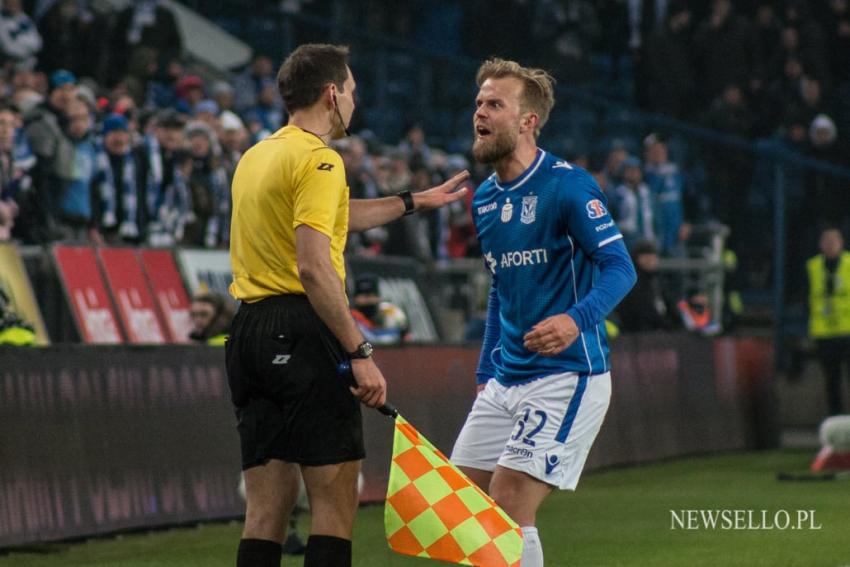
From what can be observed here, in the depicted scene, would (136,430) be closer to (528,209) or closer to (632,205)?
(528,209)

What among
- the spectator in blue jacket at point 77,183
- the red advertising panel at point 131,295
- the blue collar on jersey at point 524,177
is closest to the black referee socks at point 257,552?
the blue collar on jersey at point 524,177

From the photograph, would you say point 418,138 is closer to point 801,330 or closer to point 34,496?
point 801,330

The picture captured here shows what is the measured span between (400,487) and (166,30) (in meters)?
15.3

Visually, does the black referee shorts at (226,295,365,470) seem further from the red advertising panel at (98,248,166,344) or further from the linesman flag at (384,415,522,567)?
the red advertising panel at (98,248,166,344)

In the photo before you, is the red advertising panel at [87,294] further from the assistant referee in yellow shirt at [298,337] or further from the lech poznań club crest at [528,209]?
the assistant referee in yellow shirt at [298,337]

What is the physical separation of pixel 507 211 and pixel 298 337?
46.3 inches

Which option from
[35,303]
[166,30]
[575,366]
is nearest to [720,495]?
[35,303]

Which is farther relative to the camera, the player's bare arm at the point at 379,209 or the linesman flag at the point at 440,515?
the player's bare arm at the point at 379,209

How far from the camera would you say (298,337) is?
6.05m

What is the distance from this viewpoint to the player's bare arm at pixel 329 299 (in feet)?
19.3

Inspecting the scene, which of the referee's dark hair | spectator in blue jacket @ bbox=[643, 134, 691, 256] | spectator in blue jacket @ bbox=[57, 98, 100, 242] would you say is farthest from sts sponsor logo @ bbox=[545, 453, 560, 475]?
spectator in blue jacket @ bbox=[643, 134, 691, 256]

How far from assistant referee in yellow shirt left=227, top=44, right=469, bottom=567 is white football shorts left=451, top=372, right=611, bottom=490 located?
79 centimetres

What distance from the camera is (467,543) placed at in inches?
246

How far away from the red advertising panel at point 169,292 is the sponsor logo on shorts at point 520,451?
8849 mm
